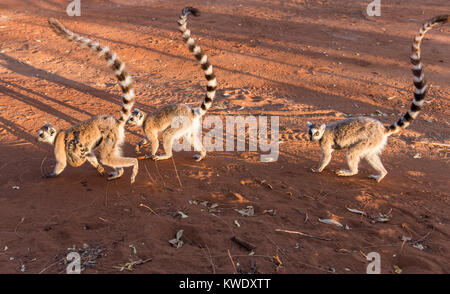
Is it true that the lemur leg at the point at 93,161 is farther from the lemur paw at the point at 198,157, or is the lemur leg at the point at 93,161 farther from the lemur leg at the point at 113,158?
the lemur paw at the point at 198,157

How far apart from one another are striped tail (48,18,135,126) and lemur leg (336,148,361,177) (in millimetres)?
3781

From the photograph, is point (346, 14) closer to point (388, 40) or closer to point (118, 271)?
point (388, 40)

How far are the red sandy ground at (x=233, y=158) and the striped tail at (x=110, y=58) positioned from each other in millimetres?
1309

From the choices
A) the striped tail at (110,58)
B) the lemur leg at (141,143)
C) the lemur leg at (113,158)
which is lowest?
the lemur leg at (141,143)

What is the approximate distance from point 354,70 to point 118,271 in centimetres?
1051

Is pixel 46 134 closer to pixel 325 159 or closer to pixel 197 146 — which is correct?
pixel 197 146

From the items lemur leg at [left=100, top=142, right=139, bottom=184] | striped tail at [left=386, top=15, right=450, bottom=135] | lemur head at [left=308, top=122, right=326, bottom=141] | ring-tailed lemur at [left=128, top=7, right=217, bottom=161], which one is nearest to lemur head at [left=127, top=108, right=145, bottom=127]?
ring-tailed lemur at [left=128, top=7, right=217, bottom=161]

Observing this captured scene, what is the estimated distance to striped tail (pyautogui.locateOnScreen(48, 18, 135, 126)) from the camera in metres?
5.27

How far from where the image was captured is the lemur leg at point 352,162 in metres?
6.61

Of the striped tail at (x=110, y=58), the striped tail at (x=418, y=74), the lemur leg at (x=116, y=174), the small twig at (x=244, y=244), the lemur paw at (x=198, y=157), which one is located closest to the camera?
the small twig at (x=244, y=244)

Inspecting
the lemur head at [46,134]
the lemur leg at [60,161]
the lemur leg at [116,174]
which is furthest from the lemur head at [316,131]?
the lemur head at [46,134]

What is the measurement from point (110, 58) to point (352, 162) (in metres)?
4.30

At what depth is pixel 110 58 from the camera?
18.5 ft

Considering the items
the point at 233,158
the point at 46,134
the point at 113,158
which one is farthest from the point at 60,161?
the point at 233,158
